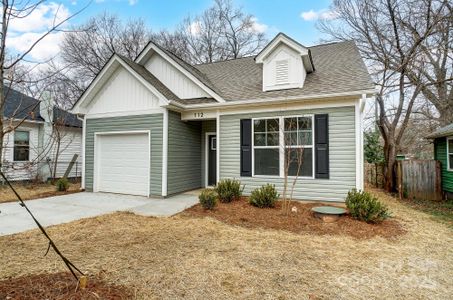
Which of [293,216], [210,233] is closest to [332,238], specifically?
[293,216]

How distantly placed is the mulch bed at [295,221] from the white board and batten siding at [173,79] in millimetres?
4558

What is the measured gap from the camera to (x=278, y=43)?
8.71 metres

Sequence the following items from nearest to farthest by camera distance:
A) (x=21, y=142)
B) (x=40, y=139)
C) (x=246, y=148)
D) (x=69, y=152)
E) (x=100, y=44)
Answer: (x=246, y=148)
(x=21, y=142)
(x=40, y=139)
(x=69, y=152)
(x=100, y=44)

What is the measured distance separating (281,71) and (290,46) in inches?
32.6

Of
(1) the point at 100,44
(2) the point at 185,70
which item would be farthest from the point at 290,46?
(1) the point at 100,44

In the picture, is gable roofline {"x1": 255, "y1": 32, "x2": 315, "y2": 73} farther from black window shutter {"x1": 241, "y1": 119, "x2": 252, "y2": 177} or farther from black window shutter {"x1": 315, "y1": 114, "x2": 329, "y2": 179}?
black window shutter {"x1": 241, "y1": 119, "x2": 252, "y2": 177}

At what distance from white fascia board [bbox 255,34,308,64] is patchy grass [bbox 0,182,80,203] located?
860 cm

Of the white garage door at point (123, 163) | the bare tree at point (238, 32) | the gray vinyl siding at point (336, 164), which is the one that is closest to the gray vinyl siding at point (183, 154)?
the white garage door at point (123, 163)

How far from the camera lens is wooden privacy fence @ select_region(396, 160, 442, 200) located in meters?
9.64

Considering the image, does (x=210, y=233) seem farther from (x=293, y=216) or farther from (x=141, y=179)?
(x=141, y=179)

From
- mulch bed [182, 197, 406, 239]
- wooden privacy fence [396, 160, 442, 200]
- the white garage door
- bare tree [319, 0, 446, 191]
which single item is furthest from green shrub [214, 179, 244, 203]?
bare tree [319, 0, 446, 191]

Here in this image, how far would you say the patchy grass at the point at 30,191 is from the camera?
9.11 metres

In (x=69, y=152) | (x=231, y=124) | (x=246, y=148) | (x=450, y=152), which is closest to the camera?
(x=246, y=148)

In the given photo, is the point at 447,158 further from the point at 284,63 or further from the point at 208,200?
the point at 208,200
